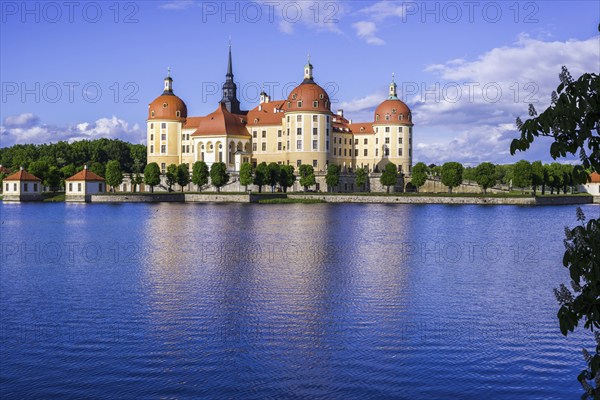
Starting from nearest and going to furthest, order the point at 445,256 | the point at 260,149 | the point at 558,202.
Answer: the point at 445,256
the point at 558,202
the point at 260,149

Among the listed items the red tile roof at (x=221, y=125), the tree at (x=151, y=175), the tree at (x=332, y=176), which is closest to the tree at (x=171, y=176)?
the tree at (x=151, y=175)

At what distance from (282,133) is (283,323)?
93.0m

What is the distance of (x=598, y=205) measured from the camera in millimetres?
95750

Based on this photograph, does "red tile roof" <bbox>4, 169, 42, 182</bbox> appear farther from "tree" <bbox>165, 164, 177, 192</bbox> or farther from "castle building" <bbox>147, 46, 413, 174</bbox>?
"castle building" <bbox>147, 46, 413, 174</bbox>

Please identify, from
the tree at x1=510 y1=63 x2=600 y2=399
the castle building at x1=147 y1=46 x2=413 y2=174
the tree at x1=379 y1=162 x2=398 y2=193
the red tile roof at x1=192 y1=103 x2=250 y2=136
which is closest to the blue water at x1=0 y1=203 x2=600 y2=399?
the tree at x1=510 y1=63 x2=600 y2=399

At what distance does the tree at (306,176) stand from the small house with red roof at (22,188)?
38175 mm

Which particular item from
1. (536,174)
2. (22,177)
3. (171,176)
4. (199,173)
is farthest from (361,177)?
(22,177)

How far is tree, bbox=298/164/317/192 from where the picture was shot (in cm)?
9569

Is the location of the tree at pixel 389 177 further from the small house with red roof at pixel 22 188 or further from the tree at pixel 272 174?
the small house with red roof at pixel 22 188

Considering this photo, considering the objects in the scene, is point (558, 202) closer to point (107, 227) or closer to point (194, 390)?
point (107, 227)

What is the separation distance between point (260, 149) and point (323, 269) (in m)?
84.2

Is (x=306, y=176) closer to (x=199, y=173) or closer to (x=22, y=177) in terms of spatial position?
(x=199, y=173)

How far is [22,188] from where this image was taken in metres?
97.5

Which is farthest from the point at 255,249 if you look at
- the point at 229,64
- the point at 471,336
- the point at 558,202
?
the point at 229,64
